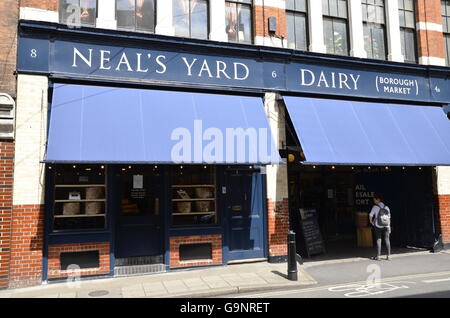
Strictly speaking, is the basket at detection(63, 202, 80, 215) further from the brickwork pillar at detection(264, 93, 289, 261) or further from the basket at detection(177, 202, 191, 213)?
the brickwork pillar at detection(264, 93, 289, 261)

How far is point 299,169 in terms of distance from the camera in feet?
42.0

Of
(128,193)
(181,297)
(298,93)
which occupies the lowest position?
(181,297)

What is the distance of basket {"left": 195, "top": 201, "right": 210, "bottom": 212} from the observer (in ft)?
31.7

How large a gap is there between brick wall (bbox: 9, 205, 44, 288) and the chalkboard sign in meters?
7.06

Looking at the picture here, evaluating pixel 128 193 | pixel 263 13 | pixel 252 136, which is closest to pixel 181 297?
pixel 128 193

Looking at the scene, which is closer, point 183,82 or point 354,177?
point 183,82

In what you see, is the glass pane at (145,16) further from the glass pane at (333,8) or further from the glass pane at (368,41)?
the glass pane at (368,41)

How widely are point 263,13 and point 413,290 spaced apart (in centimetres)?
812

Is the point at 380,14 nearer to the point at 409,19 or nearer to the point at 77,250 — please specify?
the point at 409,19

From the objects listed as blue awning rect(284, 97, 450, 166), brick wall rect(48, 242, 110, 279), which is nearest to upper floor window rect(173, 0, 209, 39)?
blue awning rect(284, 97, 450, 166)

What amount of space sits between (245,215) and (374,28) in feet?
25.7

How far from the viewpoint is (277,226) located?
9906mm

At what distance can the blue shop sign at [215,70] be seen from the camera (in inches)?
338

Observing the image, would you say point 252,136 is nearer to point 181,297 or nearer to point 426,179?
point 181,297
